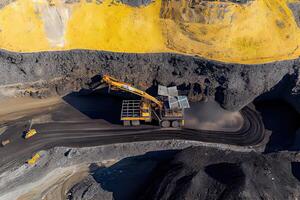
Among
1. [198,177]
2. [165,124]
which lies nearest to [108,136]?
[165,124]

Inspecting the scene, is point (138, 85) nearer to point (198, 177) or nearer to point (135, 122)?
point (135, 122)

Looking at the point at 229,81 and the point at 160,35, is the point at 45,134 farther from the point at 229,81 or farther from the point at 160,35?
the point at 229,81

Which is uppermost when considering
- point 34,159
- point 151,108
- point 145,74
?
point 145,74

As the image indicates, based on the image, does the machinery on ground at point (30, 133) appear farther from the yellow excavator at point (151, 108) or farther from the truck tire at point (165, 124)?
the truck tire at point (165, 124)

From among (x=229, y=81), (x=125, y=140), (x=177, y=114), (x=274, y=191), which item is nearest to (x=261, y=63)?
(x=229, y=81)

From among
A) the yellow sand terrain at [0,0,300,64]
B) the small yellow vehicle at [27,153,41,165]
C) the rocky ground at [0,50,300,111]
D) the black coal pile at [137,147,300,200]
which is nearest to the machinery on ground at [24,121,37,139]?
the small yellow vehicle at [27,153,41,165]

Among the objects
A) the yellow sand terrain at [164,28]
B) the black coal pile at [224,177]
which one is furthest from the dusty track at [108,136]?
the yellow sand terrain at [164,28]
